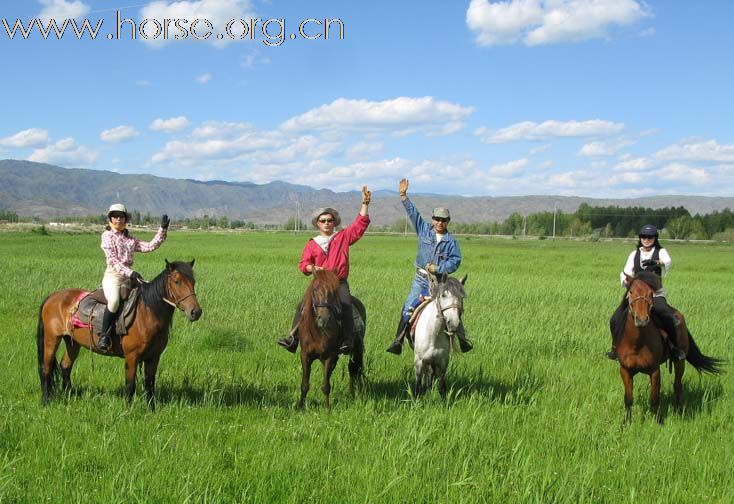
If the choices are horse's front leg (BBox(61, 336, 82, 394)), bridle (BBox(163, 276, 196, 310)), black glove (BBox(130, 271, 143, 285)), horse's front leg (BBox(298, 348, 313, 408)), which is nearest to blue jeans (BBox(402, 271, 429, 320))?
horse's front leg (BBox(298, 348, 313, 408))

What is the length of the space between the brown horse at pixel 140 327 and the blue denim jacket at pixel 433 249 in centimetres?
311

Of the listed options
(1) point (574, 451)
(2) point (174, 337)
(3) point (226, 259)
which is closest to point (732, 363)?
(1) point (574, 451)

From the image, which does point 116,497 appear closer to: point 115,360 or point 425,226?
point 425,226

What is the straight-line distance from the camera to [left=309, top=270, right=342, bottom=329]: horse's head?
7.56 meters

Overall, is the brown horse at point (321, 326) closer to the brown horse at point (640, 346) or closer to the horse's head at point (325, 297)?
the horse's head at point (325, 297)

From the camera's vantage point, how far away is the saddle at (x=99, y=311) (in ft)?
25.7

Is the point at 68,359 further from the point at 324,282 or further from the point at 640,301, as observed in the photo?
the point at 640,301

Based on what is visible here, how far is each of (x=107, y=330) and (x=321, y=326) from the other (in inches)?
106

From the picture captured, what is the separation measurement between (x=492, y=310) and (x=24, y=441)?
512 inches

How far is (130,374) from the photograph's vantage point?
25.2 feet

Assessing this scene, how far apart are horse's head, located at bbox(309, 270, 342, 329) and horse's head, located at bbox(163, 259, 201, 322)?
1386mm

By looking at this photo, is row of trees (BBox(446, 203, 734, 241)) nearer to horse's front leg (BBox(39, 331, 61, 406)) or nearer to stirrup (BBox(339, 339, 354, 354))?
stirrup (BBox(339, 339, 354, 354))

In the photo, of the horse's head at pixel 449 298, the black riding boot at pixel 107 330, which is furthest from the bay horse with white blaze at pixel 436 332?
the black riding boot at pixel 107 330

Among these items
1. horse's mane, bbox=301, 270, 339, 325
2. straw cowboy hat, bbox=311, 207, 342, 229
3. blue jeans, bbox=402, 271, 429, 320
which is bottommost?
blue jeans, bbox=402, 271, 429, 320
